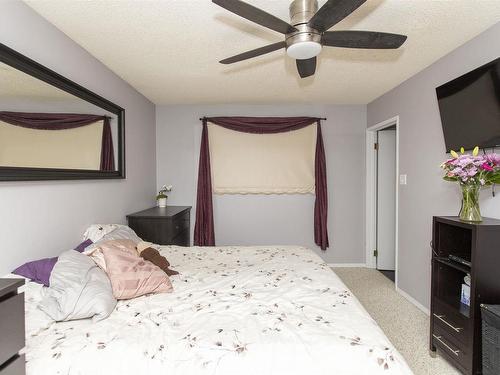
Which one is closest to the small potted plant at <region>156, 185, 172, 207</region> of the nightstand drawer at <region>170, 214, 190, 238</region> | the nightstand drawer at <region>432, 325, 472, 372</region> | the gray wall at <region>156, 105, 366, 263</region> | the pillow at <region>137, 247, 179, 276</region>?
the gray wall at <region>156, 105, 366, 263</region>

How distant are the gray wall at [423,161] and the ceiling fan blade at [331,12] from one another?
1453 millimetres

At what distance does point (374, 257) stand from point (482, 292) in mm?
2425

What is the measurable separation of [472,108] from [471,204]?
0.75m

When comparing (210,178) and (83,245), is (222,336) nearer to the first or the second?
(83,245)

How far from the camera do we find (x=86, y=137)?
238 cm

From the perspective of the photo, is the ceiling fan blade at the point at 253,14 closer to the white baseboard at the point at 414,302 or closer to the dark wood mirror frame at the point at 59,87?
the dark wood mirror frame at the point at 59,87

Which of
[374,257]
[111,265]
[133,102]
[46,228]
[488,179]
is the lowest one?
[374,257]

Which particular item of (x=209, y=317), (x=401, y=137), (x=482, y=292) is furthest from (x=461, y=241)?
(x=209, y=317)

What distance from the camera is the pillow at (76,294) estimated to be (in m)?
1.42

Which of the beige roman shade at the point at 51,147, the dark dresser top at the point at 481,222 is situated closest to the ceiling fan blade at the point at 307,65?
the dark dresser top at the point at 481,222

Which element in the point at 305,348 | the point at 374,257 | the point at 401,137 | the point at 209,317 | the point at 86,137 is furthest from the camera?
the point at 374,257

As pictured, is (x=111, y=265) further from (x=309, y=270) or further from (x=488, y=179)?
(x=488, y=179)

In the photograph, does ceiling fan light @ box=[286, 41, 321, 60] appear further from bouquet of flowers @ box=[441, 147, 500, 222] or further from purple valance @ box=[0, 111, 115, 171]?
purple valance @ box=[0, 111, 115, 171]

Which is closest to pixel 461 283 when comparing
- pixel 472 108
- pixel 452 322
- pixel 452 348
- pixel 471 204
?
pixel 452 322
